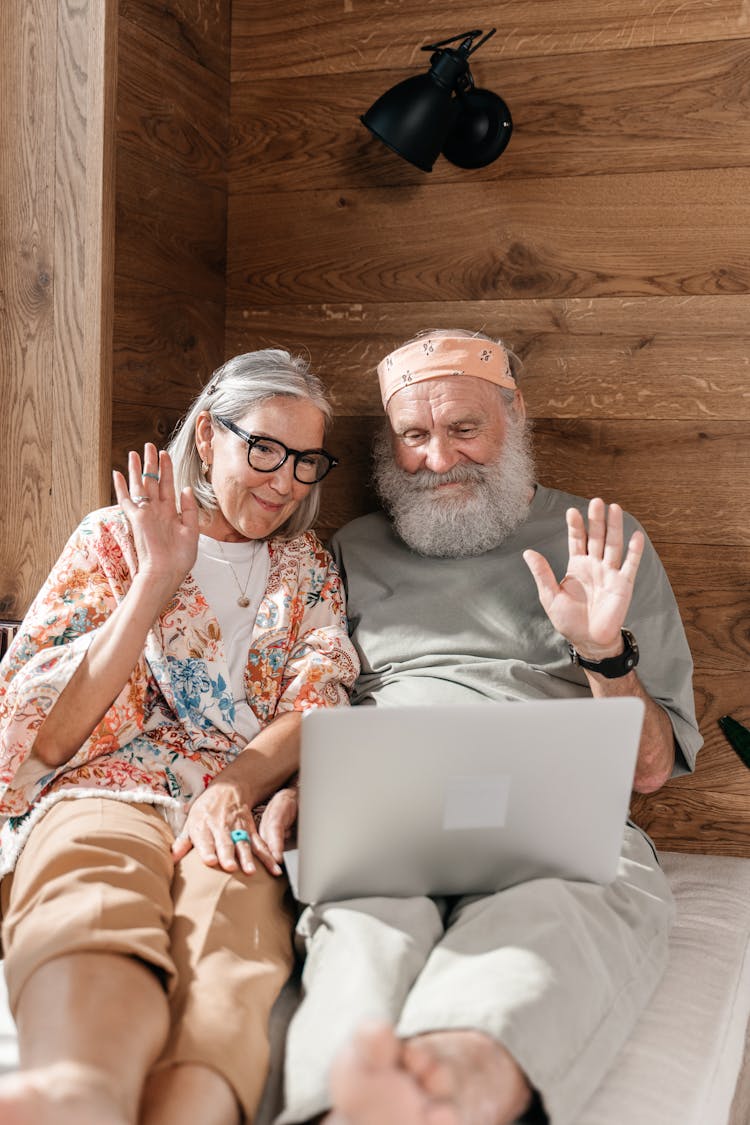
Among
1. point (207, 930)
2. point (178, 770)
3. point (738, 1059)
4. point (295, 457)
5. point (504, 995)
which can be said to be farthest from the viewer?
point (295, 457)

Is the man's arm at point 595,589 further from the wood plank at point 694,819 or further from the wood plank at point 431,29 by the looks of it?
the wood plank at point 431,29

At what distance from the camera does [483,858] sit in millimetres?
1563

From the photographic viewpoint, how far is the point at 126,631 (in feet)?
5.85

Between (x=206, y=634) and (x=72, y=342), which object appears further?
(x=72, y=342)

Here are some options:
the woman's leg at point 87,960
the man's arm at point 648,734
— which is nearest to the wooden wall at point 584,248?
the man's arm at point 648,734

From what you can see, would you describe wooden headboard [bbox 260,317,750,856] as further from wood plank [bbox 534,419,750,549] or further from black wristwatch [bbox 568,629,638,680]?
black wristwatch [bbox 568,629,638,680]

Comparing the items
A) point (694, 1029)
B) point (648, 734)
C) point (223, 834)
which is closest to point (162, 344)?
point (223, 834)

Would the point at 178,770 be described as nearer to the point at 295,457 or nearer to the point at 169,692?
the point at 169,692

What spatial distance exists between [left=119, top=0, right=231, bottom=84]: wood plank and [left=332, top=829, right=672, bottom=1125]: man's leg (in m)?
1.81

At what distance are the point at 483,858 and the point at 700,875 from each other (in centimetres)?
81

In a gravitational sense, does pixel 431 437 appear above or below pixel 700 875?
above

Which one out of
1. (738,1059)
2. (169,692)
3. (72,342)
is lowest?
(738,1059)

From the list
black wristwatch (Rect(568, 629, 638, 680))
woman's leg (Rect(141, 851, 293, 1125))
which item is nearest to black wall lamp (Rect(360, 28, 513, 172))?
black wristwatch (Rect(568, 629, 638, 680))

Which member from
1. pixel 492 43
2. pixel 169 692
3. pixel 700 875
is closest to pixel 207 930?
pixel 169 692
